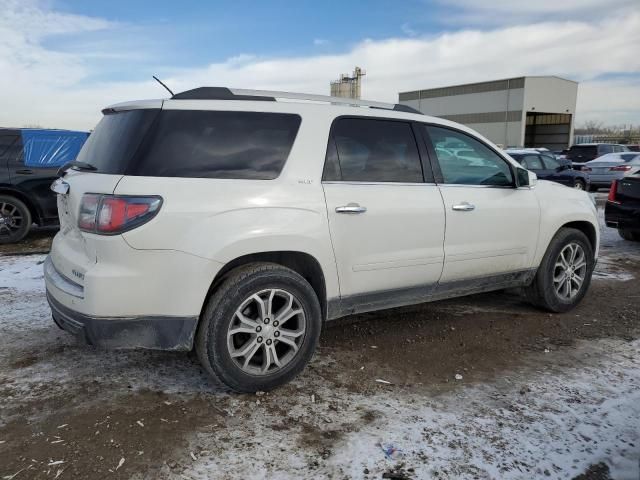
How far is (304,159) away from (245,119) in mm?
447

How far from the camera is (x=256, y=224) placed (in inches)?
120

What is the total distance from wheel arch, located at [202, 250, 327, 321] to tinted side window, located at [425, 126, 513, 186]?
1.33 metres

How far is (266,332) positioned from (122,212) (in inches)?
43.6

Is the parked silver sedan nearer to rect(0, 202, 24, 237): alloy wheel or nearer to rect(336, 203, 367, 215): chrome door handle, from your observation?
rect(336, 203, 367, 215): chrome door handle

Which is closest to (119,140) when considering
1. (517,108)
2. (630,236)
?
(630,236)

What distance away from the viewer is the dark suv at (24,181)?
7.97 m

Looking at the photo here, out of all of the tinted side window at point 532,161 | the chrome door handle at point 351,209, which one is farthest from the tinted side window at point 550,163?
the chrome door handle at point 351,209

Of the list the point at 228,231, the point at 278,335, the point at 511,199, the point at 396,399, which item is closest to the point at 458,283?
the point at 511,199

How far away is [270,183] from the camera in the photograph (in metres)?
3.17

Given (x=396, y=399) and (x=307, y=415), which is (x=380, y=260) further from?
(x=307, y=415)

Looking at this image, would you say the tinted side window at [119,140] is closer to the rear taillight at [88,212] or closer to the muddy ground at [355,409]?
the rear taillight at [88,212]

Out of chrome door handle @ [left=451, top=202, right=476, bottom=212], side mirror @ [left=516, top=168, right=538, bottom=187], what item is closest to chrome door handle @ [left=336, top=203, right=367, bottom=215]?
chrome door handle @ [left=451, top=202, right=476, bottom=212]

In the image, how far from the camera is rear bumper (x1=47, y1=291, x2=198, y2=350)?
287 cm

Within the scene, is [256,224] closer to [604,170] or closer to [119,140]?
[119,140]
